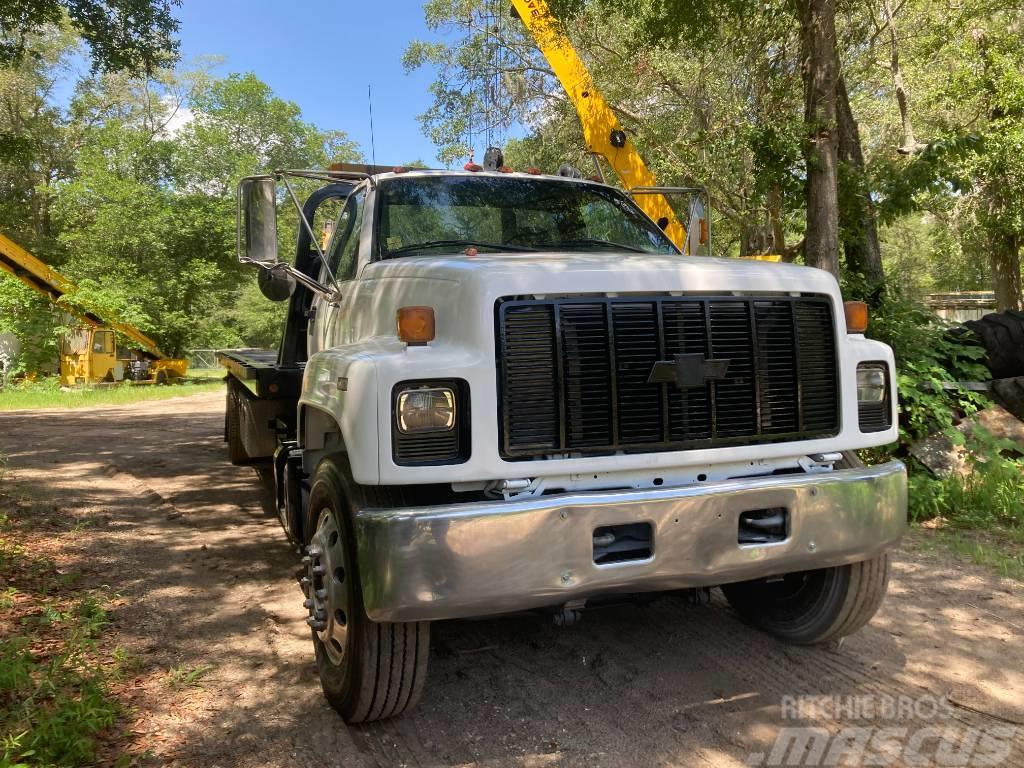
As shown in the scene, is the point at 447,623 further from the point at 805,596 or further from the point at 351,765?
the point at 805,596

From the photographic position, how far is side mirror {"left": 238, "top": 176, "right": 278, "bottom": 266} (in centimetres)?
380

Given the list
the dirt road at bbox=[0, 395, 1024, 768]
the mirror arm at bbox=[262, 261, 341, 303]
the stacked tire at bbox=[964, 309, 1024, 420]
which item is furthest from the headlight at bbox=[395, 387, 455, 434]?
the stacked tire at bbox=[964, 309, 1024, 420]

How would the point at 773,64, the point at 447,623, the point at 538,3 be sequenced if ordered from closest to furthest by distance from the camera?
the point at 447,623, the point at 773,64, the point at 538,3

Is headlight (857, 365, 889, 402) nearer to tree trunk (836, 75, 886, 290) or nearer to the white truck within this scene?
the white truck

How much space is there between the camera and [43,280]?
22531mm

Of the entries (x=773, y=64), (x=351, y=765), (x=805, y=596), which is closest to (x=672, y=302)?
(x=805, y=596)

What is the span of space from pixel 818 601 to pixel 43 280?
79.1 ft

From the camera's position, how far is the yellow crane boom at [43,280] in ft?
71.2

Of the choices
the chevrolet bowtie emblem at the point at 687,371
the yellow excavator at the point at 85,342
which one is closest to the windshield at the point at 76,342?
the yellow excavator at the point at 85,342

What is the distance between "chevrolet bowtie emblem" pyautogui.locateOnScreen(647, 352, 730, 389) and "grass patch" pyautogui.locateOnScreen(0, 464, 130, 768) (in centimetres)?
252

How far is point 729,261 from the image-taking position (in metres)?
3.57

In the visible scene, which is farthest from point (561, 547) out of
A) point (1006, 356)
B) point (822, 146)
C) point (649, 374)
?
point (1006, 356)

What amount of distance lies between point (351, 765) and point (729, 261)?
255 cm

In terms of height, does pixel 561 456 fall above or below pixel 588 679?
above
